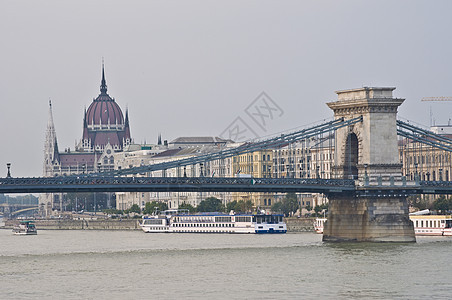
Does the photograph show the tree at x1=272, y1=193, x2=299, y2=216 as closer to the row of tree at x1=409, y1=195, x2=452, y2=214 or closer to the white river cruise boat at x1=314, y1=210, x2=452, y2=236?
the row of tree at x1=409, y1=195, x2=452, y2=214

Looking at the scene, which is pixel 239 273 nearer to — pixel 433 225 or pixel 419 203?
pixel 433 225

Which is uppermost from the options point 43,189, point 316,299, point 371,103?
point 371,103

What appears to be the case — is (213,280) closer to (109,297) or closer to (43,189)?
(109,297)

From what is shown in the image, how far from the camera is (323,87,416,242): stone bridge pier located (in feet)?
307

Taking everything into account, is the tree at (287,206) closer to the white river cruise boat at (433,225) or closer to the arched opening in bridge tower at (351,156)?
the white river cruise boat at (433,225)

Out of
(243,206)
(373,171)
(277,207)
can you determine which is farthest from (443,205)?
(373,171)

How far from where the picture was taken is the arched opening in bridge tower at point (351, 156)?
97750 mm

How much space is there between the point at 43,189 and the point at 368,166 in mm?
22931

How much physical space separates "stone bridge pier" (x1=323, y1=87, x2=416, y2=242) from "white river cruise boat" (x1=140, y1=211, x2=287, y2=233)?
43.9 metres

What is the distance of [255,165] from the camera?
190500mm

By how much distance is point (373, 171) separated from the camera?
310 feet

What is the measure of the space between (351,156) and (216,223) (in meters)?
52.0

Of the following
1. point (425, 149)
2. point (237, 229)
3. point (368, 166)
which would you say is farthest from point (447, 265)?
point (425, 149)

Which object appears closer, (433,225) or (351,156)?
(351,156)
